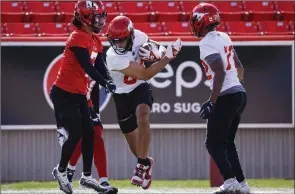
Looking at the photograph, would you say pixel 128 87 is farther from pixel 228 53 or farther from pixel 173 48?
pixel 228 53

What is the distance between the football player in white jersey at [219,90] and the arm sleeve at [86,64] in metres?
0.94

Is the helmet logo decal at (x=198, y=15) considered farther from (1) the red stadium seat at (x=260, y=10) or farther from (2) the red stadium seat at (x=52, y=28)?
(1) the red stadium seat at (x=260, y=10)

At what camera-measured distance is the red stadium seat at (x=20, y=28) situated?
12.6 m

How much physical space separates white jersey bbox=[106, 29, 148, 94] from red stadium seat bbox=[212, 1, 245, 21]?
514 centimetres

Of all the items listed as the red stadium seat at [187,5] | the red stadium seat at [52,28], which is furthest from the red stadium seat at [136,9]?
the red stadium seat at [52,28]

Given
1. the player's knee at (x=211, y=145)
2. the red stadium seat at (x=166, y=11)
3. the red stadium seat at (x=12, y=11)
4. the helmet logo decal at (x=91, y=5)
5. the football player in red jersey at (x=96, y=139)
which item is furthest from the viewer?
the red stadium seat at (x=166, y=11)

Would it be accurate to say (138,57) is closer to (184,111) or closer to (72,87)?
(72,87)

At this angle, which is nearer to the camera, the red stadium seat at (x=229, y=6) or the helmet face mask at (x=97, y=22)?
the helmet face mask at (x=97, y=22)

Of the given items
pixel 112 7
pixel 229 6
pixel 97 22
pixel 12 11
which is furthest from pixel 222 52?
pixel 12 11

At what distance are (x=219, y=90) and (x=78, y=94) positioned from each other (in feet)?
4.43

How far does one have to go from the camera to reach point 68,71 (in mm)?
8180

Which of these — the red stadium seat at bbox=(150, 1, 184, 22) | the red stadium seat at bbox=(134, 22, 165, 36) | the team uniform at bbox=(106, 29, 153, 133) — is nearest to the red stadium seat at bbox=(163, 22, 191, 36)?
the red stadium seat at bbox=(134, 22, 165, 36)

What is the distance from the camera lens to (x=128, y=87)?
29.1ft

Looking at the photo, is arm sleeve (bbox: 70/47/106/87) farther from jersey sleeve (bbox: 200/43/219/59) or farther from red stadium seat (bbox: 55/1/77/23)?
red stadium seat (bbox: 55/1/77/23)
